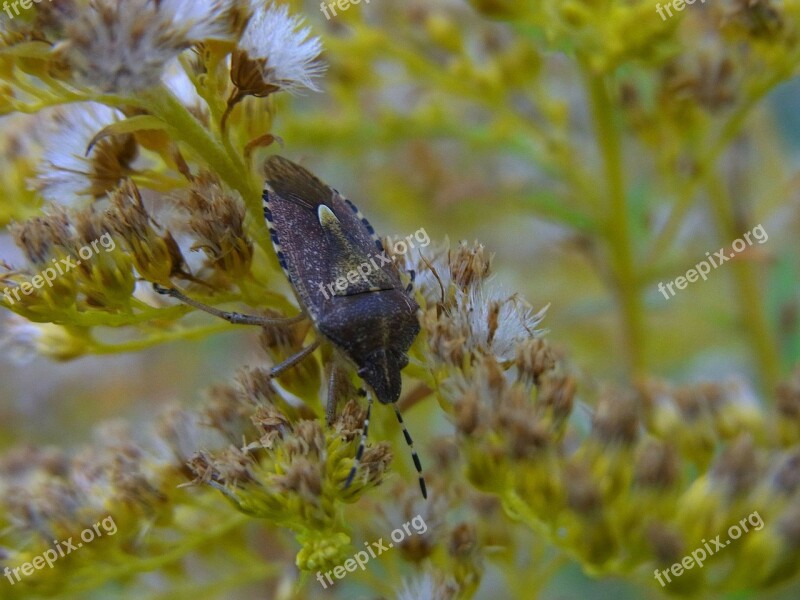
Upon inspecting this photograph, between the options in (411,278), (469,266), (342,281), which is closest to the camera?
(469,266)

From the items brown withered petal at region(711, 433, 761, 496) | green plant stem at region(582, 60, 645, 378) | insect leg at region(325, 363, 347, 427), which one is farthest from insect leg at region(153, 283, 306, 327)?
green plant stem at region(582, 60, 645, 378)

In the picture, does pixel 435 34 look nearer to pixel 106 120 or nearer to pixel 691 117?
pixel 691 117

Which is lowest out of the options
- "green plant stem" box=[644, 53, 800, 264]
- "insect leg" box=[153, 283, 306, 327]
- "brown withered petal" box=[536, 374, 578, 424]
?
"brown withered petal" box=[536, 374, 578, 424]

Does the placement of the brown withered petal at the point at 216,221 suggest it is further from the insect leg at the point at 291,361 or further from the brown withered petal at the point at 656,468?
the brown withered petal at the point at 656,468

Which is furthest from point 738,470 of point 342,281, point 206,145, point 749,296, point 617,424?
point 749,296

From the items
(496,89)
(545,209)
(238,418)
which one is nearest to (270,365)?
(238,418)

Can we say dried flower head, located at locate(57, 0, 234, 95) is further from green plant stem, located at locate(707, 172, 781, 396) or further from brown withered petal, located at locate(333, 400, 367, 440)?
green plant stem, located at locate(707, 172, 781, 396)

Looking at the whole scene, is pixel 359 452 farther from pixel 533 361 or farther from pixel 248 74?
pixel 248 74
